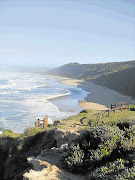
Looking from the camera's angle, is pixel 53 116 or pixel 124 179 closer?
pixel 124 179

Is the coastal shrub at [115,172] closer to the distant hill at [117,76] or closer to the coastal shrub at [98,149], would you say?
the coastal shrub at [98,149]

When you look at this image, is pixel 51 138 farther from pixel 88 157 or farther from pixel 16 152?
pixel 88 157

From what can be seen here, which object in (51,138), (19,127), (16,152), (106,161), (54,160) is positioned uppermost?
(106,161)

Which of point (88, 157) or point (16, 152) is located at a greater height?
point (88, 157)

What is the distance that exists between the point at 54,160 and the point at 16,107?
27092 mm

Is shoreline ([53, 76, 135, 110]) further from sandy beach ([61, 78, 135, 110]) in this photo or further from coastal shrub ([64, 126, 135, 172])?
coastal shrub ([64, 126, 135, 172])

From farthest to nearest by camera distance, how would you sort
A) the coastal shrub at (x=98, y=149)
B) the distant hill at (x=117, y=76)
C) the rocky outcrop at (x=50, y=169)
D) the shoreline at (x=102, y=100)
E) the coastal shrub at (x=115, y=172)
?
the distant hill at (x=117, y=76) → the shoreline at (x=102, y=100) → the coastal shrub at (x=98, y=149) → the rocky outcrop at (x=50, y=169) → the coastal shrub at (x=115, y=172)

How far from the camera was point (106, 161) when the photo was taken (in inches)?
219

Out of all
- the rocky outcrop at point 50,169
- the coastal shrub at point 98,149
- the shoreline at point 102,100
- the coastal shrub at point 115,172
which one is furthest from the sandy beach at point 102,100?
the coastal shrub at point 115,172

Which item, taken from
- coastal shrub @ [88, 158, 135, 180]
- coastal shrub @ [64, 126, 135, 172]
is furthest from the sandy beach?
coastal shrub @ [88, 158, 135, 180]

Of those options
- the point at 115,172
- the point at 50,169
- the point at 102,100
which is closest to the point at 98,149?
the point at 115,172

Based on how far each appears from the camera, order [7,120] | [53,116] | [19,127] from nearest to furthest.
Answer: [19,127], [7,120], [53,116]

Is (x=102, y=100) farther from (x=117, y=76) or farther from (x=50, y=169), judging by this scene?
(x=117, y=76)

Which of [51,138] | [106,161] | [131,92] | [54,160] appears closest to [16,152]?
[51,138]
